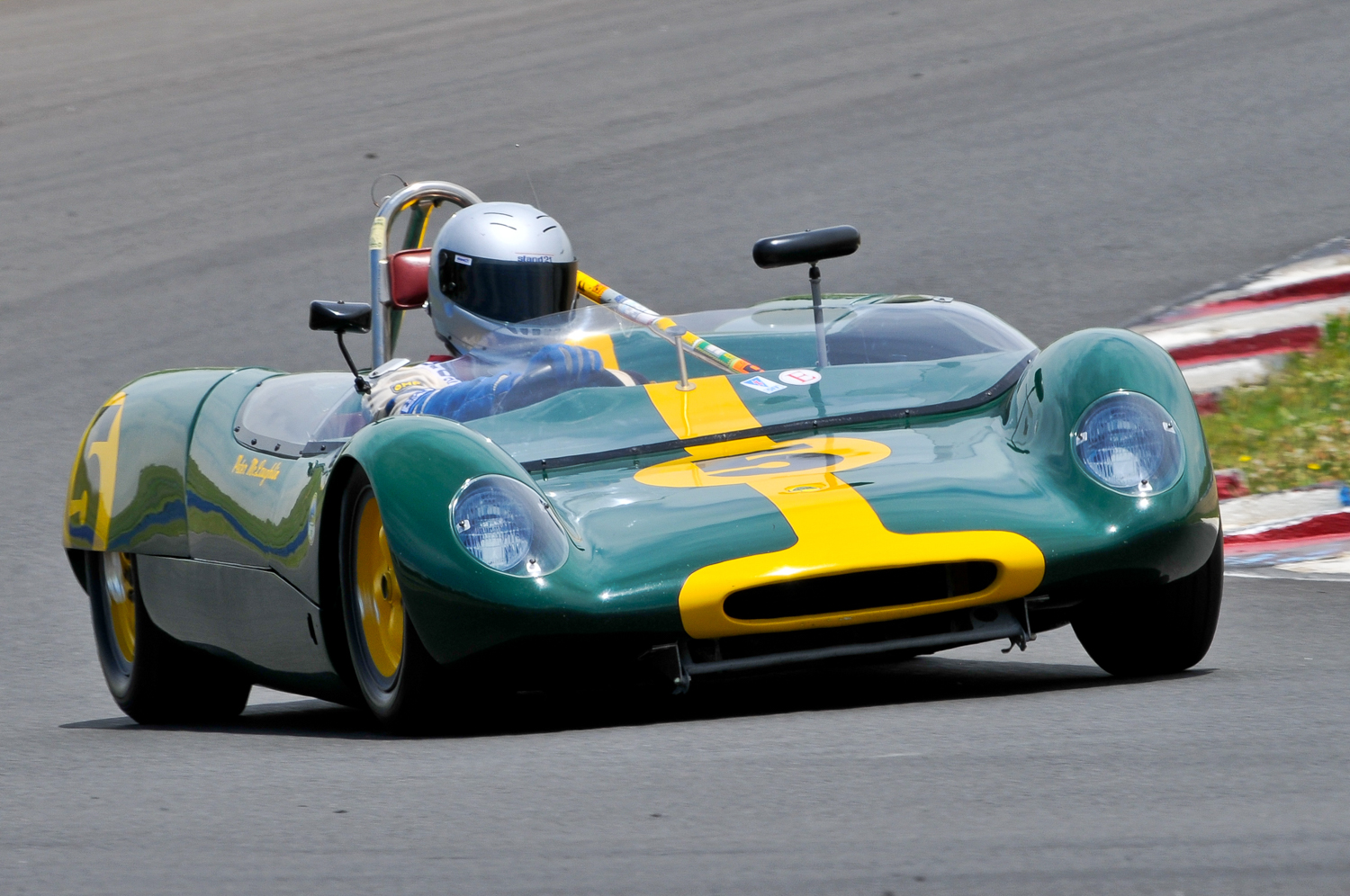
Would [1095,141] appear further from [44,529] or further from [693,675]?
[693,675]

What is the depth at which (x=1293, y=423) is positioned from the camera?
7340 mm

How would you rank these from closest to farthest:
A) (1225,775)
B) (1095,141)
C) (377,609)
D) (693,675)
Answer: (1225,775), (693,675), (377,609), (1095,141)

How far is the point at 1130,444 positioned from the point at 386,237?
7.89 ft

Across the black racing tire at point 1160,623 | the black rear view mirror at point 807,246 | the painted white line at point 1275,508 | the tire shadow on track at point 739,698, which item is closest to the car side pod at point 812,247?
the black rear view mirror at point 807,246

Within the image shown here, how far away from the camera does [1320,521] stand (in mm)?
6473

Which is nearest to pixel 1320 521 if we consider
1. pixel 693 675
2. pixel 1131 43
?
pixel 693 675

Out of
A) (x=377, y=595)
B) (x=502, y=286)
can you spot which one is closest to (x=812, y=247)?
(x=502, y=286)

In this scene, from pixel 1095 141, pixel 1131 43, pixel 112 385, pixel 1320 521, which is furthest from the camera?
pixel 1131 43

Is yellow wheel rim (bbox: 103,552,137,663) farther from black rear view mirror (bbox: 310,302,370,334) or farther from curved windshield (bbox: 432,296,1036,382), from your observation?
curved windshield (bbox: 432,296,1036,382)

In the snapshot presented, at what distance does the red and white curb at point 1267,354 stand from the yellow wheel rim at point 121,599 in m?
3.10

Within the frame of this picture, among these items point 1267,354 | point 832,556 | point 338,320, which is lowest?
point 1267,354

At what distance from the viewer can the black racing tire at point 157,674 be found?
5594 mm

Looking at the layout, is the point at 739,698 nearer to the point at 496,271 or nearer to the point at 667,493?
the point at 667,493

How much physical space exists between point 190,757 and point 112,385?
226 inches
